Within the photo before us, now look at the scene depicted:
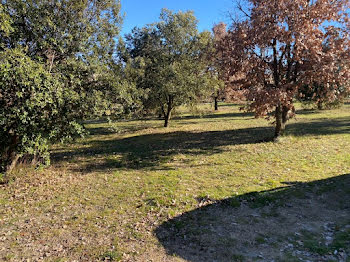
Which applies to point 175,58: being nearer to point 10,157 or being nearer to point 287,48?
point 287,48

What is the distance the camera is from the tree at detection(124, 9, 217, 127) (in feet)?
62.8

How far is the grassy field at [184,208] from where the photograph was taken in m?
5.21

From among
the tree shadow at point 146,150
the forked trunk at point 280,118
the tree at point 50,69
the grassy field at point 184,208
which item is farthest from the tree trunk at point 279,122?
the tree at point 50,69

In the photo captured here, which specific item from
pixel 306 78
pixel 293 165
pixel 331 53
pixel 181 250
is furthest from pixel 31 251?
pixel 331 53

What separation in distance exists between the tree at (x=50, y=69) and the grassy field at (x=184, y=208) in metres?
1.97

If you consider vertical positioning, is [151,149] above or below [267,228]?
above

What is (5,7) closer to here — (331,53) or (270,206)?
(270,206)

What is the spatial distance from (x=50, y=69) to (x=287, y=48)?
436 inches

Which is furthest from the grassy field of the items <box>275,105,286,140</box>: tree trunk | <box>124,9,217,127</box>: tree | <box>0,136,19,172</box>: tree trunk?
<box>124,9,217,127</box>: tree

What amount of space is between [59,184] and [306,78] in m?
11.8

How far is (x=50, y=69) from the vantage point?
8.30 m

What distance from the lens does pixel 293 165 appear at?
1045cm

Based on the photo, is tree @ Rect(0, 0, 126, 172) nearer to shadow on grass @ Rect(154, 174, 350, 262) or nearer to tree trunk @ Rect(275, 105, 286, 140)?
shadow on grass @ Rect(154, 174, 350, 262)

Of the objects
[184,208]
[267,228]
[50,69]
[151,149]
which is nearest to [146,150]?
[151,149]
